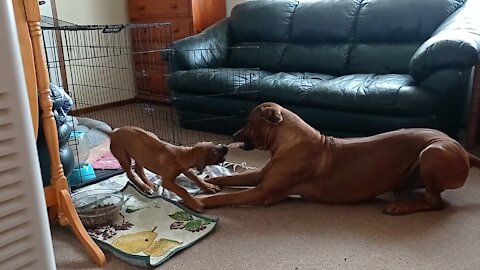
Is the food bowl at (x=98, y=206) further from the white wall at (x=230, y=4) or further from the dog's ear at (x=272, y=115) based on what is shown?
the white wall at (x=230, y=4)

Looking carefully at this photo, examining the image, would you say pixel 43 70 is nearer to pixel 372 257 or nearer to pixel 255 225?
pixel 255 225

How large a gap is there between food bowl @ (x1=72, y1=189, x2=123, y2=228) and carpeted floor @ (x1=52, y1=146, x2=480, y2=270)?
109mm

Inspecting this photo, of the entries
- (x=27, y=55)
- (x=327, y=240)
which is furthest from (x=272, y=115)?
(x=27, y=55)

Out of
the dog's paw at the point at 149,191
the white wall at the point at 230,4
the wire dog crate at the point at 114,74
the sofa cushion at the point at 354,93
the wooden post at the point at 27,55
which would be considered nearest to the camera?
the wooden post at the point at 27,55

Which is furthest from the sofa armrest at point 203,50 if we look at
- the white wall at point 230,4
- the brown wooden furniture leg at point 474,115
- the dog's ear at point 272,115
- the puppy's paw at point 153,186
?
the brown wooden furniture leg at point 474,115

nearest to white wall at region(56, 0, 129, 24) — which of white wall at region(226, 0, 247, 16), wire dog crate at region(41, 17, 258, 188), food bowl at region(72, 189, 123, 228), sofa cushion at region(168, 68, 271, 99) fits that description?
wire dog crate at region(41, 17, 258, 188)

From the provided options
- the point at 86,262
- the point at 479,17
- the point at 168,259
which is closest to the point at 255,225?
the point at 168,259

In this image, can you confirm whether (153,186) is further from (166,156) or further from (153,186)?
(166,156)

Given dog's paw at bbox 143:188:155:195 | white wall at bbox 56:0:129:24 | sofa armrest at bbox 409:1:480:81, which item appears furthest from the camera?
white wall at bbox 56:0:129:24

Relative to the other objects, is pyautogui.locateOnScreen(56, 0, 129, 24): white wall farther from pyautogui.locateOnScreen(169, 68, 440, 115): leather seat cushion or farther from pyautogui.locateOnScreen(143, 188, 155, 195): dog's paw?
pyautogui.locateOnScreen(143, 188, 155, 195): dog's paw

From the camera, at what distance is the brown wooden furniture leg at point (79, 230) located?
1732 millimetres

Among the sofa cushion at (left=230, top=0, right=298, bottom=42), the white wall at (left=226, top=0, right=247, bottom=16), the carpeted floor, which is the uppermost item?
the white wall at (left=226, top=0, right=247, bottom=16)

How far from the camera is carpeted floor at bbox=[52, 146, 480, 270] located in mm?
1678

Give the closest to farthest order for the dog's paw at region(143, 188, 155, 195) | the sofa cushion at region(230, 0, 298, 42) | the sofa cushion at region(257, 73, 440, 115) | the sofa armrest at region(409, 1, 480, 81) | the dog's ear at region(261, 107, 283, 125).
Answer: the dog's ear at region(261, 107, 283, 125) < the dog's paw at region(143, 188, 155, 195) < the sofa armrest at region(409, 1, 480, 81) < the sofa cushion at region(257, 73, 440, 115) < the sofa cushion at region(230, 0, 298, 42)
